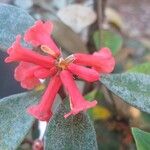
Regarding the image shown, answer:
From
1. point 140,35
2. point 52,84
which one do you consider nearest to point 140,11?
point 140,35

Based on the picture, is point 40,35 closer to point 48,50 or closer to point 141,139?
point 48,50

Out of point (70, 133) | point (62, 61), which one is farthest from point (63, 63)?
point (70, 133)

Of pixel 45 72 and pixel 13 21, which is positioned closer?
pixel 45 72

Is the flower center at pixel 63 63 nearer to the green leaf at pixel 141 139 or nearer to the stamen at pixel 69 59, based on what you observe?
the stamen at pixel 69 59

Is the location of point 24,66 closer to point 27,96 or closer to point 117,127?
point 27,96

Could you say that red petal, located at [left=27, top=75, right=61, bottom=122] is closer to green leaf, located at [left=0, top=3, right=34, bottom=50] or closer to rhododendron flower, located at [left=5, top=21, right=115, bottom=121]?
rhododendron flower, located at [left=5, top=21, right=115, bottom=121]

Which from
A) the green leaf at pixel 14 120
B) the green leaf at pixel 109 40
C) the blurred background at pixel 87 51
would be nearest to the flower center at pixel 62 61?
the green leaf at pixel 14 120

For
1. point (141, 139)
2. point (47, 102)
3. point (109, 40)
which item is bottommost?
point (109, 40)

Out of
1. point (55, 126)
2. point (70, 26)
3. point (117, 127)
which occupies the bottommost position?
point (117, 127)
